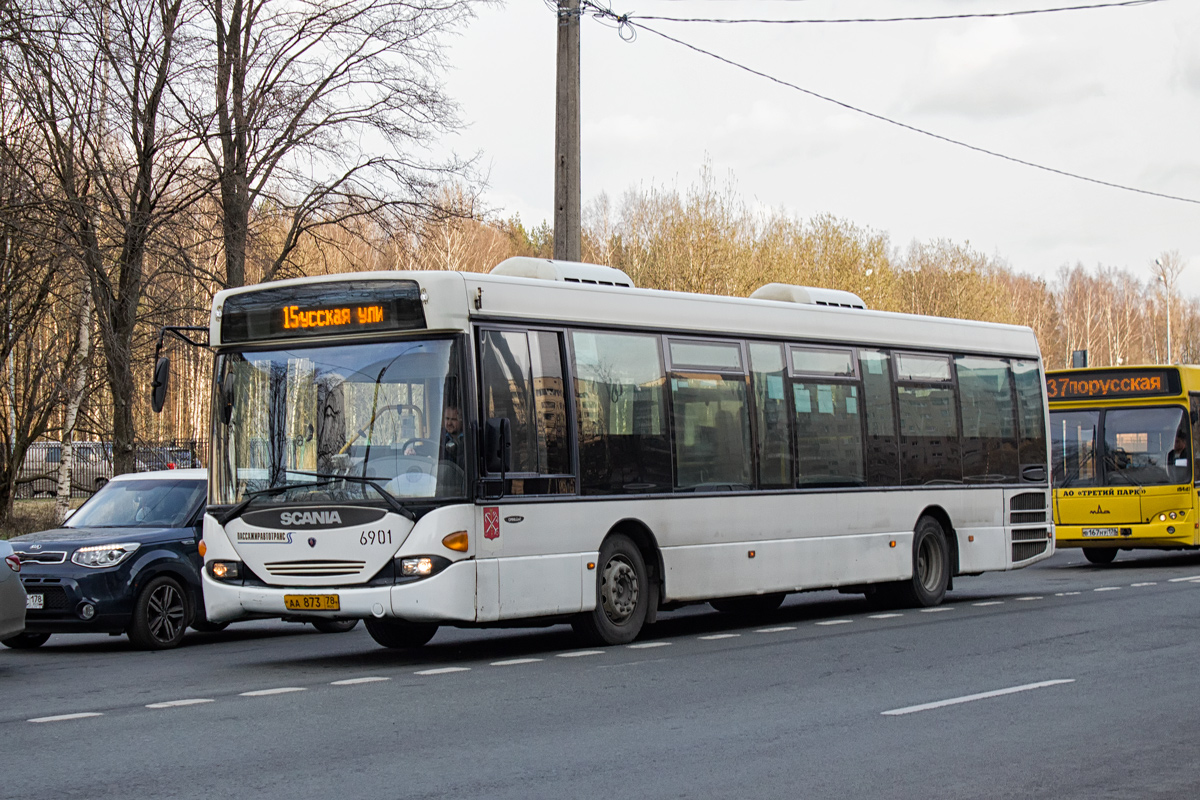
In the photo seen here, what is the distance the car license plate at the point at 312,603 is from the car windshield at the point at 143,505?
3397 mm

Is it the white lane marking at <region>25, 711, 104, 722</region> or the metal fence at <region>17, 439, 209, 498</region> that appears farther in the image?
the metal fence at <region>17, 439, 209, 498</region>

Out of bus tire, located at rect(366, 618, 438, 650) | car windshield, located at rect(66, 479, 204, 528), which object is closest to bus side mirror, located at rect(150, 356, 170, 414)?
car windshield, located at rect(66, 479, 204, 528)

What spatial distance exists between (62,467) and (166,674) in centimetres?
2110

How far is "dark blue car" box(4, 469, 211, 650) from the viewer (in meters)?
13.5

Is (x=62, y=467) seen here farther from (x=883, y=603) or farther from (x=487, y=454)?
(x=487, y=454)

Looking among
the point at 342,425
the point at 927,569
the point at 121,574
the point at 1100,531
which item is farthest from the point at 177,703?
the point at 1100,531

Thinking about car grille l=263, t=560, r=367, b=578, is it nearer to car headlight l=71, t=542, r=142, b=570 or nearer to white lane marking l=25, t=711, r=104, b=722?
white lane marking l=25, t=711, r=104, b=722

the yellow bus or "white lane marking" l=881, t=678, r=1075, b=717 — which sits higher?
the yellow bus

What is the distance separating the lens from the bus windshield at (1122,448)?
23.2m

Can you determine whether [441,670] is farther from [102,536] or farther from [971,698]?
[102,536]

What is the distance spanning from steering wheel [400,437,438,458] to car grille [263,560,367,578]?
939mm

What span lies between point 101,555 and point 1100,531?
1569 centimetres

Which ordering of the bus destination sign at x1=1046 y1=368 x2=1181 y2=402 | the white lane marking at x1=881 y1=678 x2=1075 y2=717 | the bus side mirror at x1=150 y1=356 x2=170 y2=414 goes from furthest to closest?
1. the bus destination sign at x1=1046 y1=368 x2=1181 y2=402
2. the bus side mirror at x1=150 y1=356 x2=170 y2=414
3. the white lane marking at x1=881 y1=678 x2=1075 y2=717

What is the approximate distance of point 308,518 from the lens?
11.6 m
